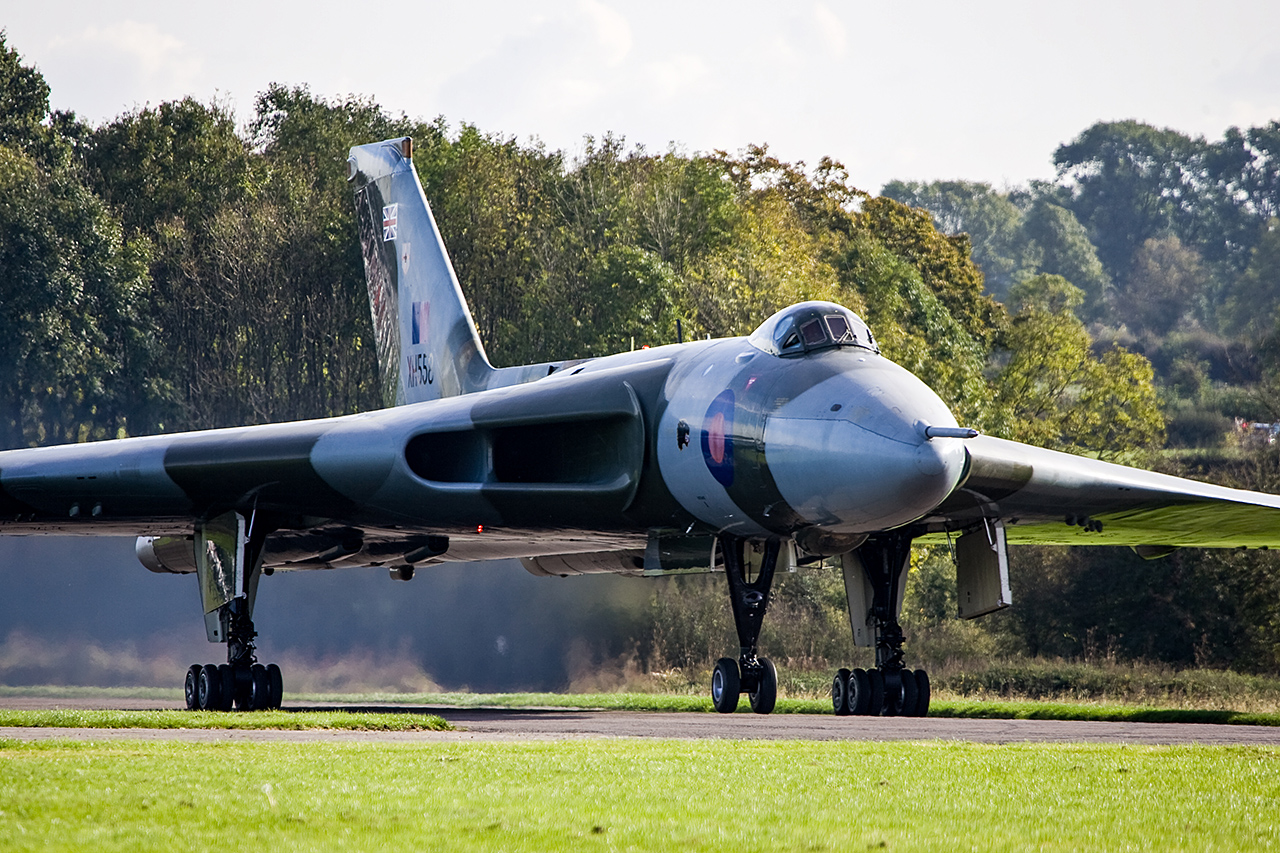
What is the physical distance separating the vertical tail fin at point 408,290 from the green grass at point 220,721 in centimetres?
685

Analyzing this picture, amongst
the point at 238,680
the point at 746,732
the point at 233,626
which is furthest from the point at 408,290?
the point at 746,732

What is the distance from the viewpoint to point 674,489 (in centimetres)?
1422

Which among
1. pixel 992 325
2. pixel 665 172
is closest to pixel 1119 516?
pixel 665 172

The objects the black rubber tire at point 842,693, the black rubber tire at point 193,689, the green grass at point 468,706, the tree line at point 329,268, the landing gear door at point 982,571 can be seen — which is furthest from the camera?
the tree line at point 329,268

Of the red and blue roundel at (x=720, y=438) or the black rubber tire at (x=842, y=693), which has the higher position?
the red and blue roundel at (x=720, y=438)

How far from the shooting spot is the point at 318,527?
17516 millimetres

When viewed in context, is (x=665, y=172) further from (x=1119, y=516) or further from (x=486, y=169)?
(x=1119, y=516)

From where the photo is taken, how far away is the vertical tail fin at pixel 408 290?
20.9 m

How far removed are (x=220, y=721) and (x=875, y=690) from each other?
262 inches

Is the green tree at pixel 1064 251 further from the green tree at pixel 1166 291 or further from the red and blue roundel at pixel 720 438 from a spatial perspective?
the red and blue roundel at pixel 720 438

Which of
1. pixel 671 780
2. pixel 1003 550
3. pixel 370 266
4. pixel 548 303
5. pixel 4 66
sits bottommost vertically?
pixel 671 780

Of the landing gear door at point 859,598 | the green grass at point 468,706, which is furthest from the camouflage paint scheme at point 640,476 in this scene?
the green grass at point 468,706

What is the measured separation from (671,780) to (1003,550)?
846 centimetres

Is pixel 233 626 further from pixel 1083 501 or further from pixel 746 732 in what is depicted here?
pixel 1083 501
